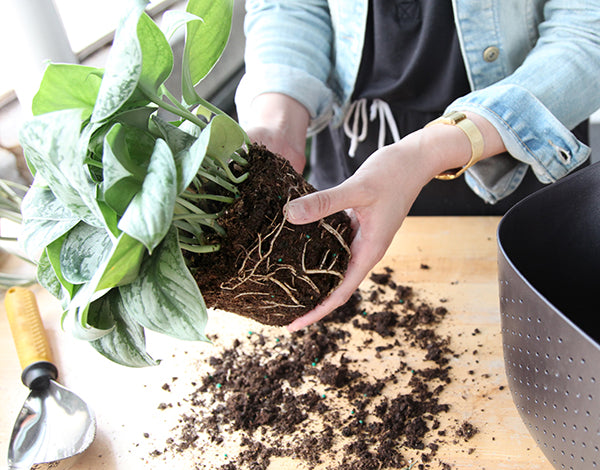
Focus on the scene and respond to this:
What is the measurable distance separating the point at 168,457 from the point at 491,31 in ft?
2.82

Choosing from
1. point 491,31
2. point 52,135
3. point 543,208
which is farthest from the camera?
point 491,31

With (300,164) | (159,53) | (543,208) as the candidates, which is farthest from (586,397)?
(300,164)

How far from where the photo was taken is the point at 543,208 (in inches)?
23.8

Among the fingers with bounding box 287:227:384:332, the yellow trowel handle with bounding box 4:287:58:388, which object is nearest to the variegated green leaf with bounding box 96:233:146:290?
the fingers with bounding box 287:227:384:332

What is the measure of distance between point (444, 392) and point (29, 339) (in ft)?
2.25

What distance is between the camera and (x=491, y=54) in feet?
2.86

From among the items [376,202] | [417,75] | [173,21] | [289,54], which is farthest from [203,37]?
[417,75]

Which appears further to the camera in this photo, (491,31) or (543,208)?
(491,31)

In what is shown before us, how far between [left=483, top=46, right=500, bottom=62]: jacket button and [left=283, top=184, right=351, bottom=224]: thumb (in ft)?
1.56

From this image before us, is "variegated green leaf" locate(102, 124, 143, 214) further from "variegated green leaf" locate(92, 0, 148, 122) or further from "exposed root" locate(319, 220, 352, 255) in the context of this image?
"exposed root" locate(319, 220, 352, 255)

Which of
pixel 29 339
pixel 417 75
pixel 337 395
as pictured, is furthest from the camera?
pixel 417 75

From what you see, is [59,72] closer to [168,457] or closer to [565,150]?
[168,457]

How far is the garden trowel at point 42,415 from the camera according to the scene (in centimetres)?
67

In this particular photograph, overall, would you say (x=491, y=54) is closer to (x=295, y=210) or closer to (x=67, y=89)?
(x=295, y=210)
